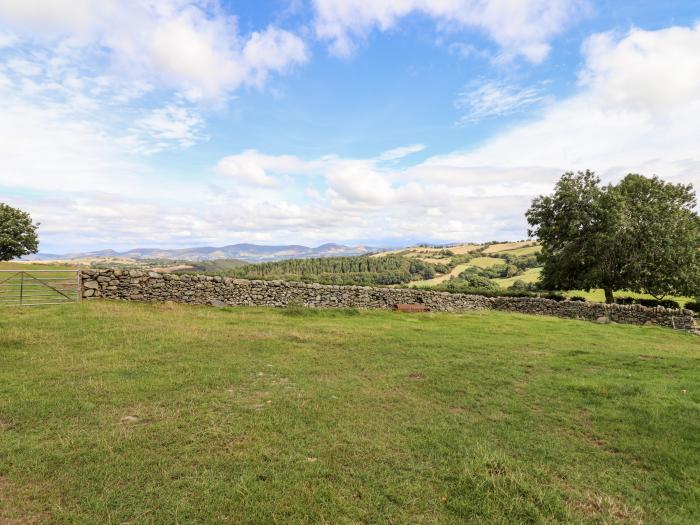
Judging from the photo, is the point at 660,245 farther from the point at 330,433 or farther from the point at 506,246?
the point at 506,246

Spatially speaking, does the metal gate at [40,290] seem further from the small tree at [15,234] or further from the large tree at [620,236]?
the large tree at [620,236]

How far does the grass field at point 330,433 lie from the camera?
423cm

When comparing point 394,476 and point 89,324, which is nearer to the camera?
point 394,476

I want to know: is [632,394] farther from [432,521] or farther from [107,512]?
[107,512]

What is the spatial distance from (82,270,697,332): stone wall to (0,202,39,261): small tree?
3077 cm

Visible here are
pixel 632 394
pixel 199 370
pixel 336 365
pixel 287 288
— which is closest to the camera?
pixel 632 394

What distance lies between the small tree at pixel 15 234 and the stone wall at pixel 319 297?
101ft

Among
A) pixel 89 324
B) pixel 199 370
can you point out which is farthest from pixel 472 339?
pixel 89 324

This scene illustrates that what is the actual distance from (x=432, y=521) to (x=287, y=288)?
61.0ft

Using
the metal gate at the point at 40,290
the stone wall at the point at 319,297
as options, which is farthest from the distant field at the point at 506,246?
the metal gate at the point at 40,290

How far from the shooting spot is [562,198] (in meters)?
30.1

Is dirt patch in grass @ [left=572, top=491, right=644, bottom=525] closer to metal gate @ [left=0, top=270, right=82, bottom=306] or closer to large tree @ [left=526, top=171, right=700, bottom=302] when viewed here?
metal gate @ [left=0, top=270, right=82, bottom=306]

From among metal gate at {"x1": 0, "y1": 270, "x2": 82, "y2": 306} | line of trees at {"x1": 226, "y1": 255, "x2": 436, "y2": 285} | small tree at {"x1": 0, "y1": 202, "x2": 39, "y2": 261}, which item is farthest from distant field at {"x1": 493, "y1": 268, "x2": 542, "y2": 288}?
small tree at {"x1": 0, "y1": 202, "x2": 39, "y2": 261}

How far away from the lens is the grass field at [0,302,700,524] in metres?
4.23
